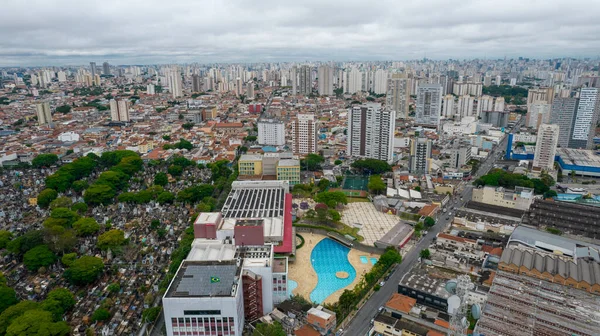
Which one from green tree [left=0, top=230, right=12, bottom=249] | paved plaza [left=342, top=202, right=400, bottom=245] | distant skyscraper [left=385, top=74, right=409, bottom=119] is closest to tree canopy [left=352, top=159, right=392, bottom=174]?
paved plaza [left=342, top=202, right=400, bottom=245]

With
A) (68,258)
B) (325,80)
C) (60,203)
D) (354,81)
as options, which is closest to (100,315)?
(68,258)

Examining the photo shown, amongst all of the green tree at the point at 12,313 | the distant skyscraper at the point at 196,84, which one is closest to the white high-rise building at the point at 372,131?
the green tree at the point at 12,313

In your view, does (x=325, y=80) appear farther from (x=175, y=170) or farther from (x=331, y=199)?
(x=331, y=199)

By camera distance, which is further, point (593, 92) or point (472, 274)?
point (593, 92)

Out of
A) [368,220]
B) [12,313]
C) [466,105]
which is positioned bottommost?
[368,220]

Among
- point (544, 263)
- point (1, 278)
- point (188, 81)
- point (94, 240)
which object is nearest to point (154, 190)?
point (94, 240)

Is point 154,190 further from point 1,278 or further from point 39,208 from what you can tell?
point 1,278

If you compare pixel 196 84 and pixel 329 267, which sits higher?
pixel 196 84
